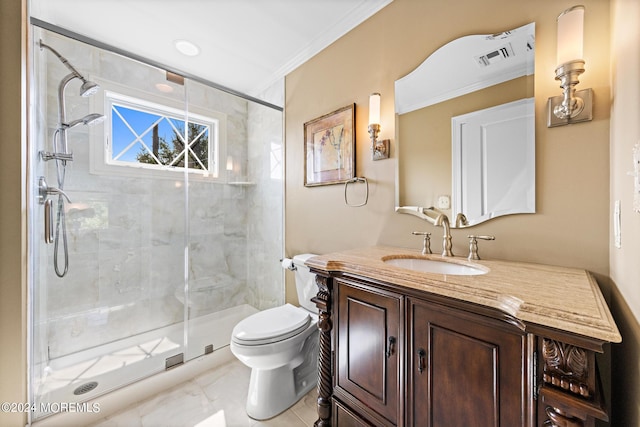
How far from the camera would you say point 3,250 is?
1104 millimetres

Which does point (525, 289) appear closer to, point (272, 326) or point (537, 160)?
point (537, 160)

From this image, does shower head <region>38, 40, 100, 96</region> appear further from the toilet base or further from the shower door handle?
the toilet base

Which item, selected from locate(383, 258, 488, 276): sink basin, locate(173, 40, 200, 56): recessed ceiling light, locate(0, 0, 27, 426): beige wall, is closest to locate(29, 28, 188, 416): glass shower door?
locate(0, 0, 27, 426): beige wall

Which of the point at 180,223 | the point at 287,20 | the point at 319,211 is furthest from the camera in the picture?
the point at 180,223

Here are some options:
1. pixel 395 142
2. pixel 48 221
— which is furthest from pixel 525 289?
pixel 48 221

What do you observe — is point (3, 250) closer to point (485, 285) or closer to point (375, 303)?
point (375, 303)

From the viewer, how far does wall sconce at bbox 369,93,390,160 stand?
150cm

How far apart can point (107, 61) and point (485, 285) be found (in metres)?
2.86

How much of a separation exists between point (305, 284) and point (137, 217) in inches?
63.4

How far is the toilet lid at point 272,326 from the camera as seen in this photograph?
1.36m

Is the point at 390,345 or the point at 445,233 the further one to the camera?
the point at 445,233

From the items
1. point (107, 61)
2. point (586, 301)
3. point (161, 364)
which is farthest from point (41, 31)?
point (586, 301)

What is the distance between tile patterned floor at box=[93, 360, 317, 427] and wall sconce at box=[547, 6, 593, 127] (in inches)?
74.2

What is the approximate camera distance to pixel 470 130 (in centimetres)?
119
